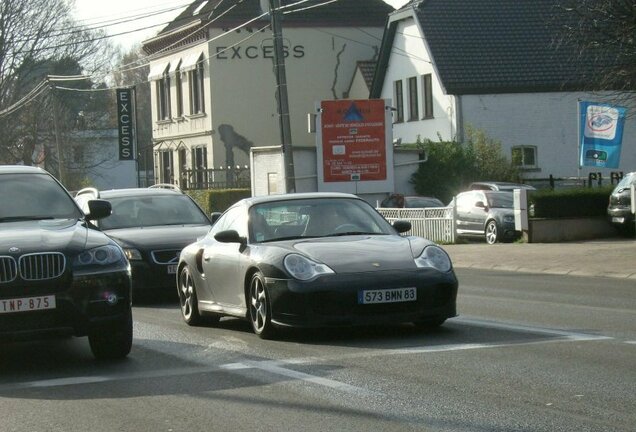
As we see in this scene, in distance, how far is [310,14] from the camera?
196 ft

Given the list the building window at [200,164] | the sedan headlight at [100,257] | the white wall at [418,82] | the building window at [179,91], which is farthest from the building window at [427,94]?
the sedan headlight at [100,257]

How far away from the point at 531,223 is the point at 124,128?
133 feet

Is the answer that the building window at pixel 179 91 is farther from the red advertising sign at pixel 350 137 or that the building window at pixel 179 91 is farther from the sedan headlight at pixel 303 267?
the sedan headlight at pixel 303 267

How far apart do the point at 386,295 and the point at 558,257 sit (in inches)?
511

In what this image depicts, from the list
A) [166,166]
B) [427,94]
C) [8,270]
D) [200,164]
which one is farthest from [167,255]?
[166,166]

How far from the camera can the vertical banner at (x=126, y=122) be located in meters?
65.6

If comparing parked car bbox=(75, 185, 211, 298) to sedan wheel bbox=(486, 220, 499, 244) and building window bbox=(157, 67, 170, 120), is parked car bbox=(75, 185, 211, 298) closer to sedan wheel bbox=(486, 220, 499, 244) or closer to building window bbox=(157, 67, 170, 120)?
sedan wheel bbox=(486, 220, 499, 244)

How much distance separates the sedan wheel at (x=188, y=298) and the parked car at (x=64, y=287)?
2.81 metres

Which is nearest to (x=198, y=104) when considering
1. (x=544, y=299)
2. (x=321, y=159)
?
(x=321, y=159)

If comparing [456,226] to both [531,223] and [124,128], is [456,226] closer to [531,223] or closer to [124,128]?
[531,223]

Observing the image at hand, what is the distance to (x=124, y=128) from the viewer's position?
6631cm

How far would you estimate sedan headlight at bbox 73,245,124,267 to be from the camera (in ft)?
34.5

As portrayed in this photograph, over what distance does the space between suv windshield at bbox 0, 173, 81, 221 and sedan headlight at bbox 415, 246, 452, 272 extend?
314cm

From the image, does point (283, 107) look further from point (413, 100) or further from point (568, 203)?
point (413, 100)
